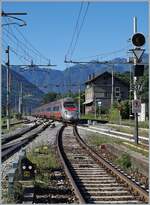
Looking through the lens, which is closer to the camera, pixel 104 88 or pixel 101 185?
pixel 101 185

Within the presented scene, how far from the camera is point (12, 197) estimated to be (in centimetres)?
994

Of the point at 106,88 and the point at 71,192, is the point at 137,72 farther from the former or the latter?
the point at 106,88

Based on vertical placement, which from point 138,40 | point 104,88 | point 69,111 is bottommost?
point 69,111

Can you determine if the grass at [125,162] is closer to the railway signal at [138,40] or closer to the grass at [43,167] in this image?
the grass at [43,167]

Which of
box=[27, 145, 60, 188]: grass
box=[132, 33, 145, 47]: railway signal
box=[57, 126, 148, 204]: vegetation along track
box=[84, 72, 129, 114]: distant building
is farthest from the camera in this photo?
box=[84, 72, 129, 114]: distant building

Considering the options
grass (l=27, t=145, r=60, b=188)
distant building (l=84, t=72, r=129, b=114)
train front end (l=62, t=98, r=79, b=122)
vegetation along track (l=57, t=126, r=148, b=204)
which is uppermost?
distant building (l=84, t=72, r=129, b=114)

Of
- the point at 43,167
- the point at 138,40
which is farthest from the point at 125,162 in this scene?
the point at 138,40

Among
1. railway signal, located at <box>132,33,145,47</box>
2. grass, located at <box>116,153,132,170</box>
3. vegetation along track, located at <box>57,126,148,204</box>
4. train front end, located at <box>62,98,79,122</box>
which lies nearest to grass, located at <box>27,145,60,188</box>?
vegetation along track, located at <box>57,126,148,204</box>

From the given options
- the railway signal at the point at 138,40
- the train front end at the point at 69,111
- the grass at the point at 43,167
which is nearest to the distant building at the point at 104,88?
the train front end at the point at 69,111

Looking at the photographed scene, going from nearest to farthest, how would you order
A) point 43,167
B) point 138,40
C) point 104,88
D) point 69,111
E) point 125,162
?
1. point 43,167
2. point 125,162
3. point 138,40
4. point 69,111
5. point 104,88

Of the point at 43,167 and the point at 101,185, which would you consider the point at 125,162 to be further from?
the point at 101,185

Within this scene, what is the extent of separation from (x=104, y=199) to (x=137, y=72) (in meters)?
9.85

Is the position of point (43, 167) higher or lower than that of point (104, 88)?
lower

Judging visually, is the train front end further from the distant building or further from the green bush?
the distant building
